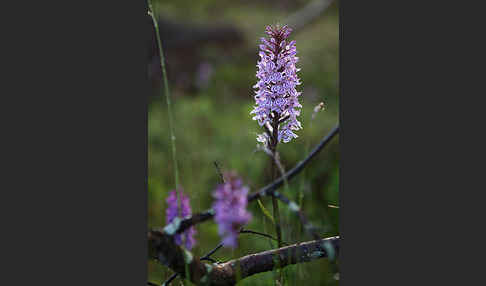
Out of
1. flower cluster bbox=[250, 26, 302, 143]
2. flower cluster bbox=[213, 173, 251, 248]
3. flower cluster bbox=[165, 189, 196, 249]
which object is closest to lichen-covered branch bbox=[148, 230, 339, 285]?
flower cluster bbox=[165, 189, 196, 249]

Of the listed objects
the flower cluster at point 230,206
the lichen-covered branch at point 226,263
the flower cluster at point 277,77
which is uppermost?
the flower cluster at point 277,77

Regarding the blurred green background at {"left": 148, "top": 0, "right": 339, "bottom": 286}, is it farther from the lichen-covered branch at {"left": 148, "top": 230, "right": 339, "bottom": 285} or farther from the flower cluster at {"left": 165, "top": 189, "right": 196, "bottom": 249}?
the flower cluster at {"left": 165, "top": 189, "right": 196, "bottom": 249}

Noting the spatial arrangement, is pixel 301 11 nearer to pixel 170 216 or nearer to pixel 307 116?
pixel 307 116

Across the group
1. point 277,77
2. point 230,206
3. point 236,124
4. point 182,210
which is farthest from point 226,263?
point 236,124

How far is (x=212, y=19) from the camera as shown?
798 centimetres

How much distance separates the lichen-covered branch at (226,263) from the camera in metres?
1.29

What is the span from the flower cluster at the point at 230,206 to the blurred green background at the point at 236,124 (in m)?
0.13

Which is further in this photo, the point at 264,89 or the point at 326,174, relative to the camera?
the point at 326,174

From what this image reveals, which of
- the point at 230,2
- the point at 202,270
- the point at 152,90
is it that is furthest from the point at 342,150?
the point at 230,2

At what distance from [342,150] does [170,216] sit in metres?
0.65

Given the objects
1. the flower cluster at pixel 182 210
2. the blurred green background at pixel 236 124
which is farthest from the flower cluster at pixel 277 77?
the flower cluster at pixel 182 210

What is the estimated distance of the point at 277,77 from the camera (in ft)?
4.97

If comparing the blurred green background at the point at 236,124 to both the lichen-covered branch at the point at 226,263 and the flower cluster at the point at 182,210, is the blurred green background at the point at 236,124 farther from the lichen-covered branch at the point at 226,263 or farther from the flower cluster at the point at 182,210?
the flower cluster at the point at 182,210

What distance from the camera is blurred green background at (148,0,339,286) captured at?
2.91 m
